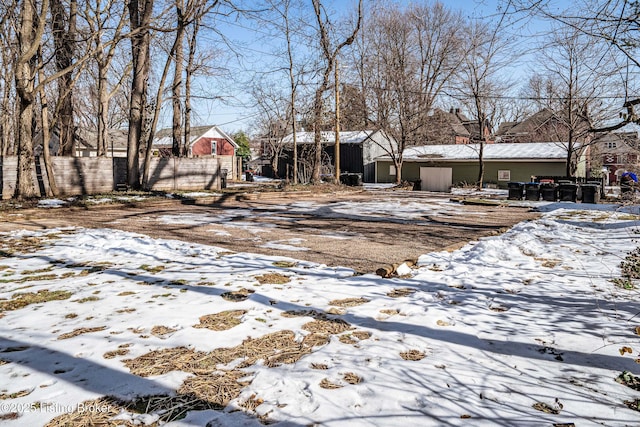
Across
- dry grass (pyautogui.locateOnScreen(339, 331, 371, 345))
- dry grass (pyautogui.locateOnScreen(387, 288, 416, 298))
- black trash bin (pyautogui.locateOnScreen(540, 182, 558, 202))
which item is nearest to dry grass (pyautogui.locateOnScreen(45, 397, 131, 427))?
dry grass (pyautogui.locateOnScreen(339, 331, 371, 345))

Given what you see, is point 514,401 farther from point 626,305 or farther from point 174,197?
point 174,197

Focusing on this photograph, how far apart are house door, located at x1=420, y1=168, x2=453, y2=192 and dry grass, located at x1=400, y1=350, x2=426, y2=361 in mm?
29117

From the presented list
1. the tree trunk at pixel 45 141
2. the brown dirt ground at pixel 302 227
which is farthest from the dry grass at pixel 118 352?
the tree trunk at pixel 45 141

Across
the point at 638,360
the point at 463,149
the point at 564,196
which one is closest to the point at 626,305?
the point at 638,360

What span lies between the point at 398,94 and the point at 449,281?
2956 centimetres

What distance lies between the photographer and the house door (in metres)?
31.1

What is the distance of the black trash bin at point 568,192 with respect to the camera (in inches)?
770

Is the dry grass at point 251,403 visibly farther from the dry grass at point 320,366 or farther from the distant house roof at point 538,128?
the distant house roof at point 538,128

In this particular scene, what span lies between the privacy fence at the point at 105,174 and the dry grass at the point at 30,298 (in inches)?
476

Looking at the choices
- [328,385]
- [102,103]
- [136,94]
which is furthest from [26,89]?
[328,385]

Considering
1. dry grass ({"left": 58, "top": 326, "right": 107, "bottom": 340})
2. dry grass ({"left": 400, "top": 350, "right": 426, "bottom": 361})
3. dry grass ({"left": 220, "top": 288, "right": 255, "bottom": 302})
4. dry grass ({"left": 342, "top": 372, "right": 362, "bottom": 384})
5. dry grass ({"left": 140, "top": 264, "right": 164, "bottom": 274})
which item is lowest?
dry grass ({"left": 400, "top": 350, "right": 426, "bottom": 361})

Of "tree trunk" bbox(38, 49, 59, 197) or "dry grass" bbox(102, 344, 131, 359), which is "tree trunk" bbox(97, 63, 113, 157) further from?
"dry grass" bbox(102, 344, 131, 359)

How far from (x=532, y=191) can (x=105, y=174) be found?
19204mm

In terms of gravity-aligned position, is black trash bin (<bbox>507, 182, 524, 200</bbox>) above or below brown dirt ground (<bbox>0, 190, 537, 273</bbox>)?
above
